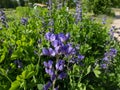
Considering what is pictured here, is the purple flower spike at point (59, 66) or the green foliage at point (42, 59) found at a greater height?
the purple flower spike at point (59, 66)

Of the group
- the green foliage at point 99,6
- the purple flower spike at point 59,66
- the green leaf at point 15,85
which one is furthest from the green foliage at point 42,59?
the green foliage at point 99,6

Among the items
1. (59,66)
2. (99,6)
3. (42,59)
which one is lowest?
(99,6)

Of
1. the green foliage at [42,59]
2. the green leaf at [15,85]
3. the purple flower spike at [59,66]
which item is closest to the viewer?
the purple flower spike at [59,66]

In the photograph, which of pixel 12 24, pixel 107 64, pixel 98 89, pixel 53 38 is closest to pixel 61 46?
pixel 53 38

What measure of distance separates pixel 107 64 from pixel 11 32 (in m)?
1.15

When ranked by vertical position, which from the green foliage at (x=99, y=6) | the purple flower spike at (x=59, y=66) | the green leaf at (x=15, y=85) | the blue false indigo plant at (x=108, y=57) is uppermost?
the purple flower spike at (x=59, y=66)

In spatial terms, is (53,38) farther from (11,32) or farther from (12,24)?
(12,24)

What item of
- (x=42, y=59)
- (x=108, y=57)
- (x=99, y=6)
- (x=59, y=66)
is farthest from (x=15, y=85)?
(x=99, y=6)

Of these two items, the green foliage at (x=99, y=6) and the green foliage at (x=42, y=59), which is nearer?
the green foliage at (x=42, y=59)

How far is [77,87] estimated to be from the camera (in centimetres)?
287

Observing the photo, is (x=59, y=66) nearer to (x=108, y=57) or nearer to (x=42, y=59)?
(x=42, y=59)

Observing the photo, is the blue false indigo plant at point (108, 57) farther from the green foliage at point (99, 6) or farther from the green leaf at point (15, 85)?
the green foliage at point (99, 6)

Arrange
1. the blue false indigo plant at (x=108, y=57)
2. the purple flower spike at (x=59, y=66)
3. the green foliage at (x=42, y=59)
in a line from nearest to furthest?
the purple flower spike at (x=59, y=66) < the green foliage at (x=42, y=59) < the blue false indigo plant at (x=108, y=57)

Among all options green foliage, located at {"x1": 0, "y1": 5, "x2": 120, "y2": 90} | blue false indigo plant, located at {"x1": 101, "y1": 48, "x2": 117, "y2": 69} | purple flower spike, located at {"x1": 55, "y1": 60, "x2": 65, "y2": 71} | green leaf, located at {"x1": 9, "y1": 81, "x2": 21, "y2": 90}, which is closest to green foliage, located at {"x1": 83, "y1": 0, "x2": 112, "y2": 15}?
green foliage, located at {"x1": 0, "y1": 5, "x2": 120, "y2": 90}
